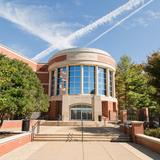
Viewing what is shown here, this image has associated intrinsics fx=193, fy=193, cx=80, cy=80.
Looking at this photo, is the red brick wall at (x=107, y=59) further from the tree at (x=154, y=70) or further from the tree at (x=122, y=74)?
the tree at (x=154, y=70)

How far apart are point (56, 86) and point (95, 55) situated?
36.9ft

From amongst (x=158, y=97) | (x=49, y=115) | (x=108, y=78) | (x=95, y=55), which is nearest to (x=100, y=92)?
(x=108, y=78)

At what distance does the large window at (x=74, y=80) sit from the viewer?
41375 mm

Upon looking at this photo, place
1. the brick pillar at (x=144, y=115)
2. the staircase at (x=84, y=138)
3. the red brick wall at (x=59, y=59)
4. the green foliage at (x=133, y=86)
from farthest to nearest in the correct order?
the red brick wall at (x=59, y=59)
the green foliage at (x=133, y=86)
the brick pillar at (x=144, y=115)
the staircase at (x=84, y=138)

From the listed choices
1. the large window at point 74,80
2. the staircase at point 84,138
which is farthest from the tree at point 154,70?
the large window at point 74,80

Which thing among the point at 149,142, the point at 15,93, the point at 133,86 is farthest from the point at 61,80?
the point at 149,142

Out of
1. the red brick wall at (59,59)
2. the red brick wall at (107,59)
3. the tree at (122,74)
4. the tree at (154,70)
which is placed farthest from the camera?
the tree at (122,74)

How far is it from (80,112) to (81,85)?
5.68m

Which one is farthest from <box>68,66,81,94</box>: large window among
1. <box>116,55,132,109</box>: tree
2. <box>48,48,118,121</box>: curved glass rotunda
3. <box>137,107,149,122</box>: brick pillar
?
<box>137,107,149,122</box>: brick pillar

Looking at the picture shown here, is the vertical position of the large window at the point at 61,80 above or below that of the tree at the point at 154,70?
above

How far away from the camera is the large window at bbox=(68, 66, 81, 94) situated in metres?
41.4

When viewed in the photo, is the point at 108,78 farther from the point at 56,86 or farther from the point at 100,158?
the point at 100,158

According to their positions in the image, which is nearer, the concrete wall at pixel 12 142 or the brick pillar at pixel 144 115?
the concrete wall at pixel 12 142

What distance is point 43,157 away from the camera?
364 inches
